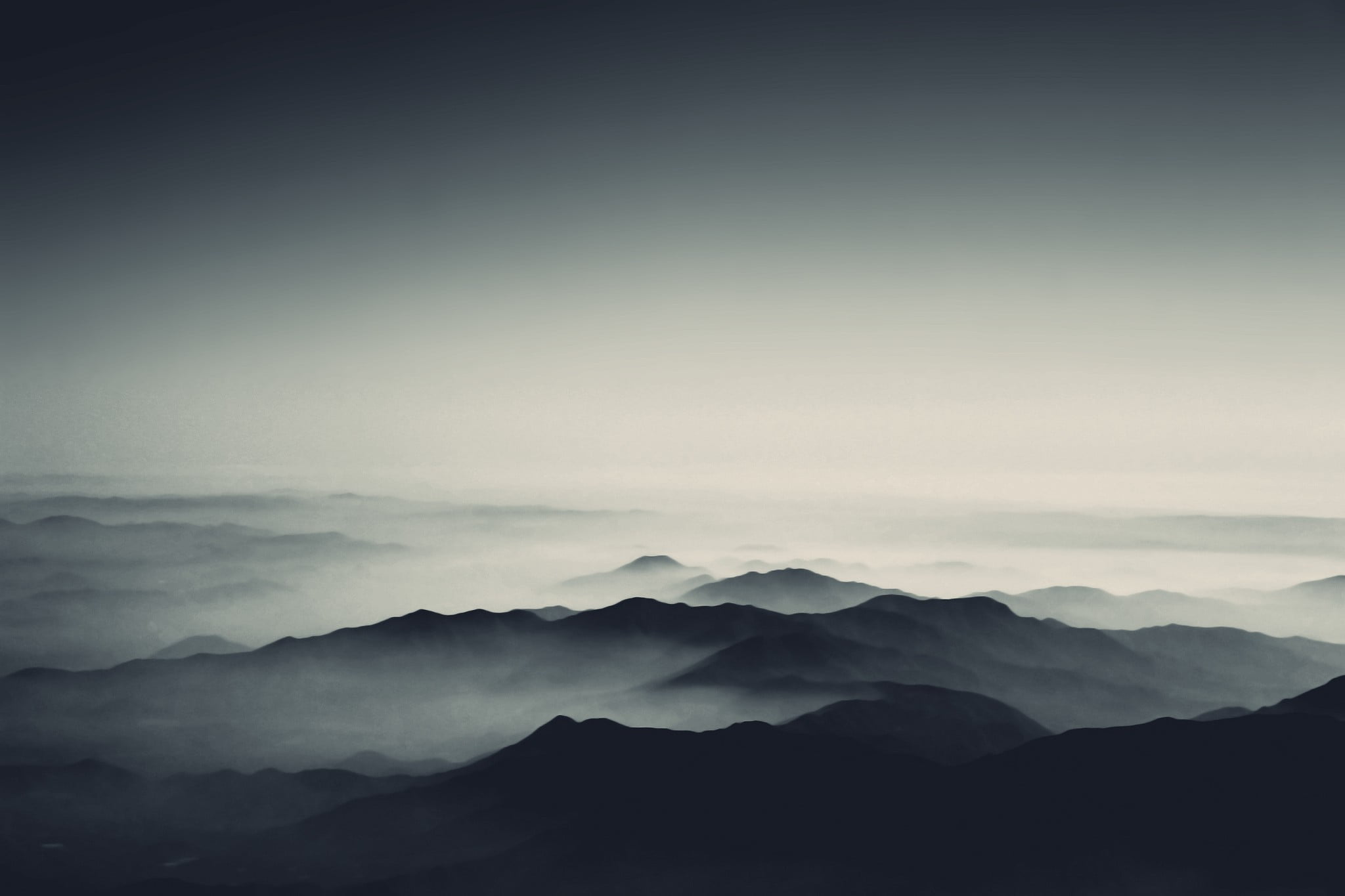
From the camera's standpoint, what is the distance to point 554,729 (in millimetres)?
40406

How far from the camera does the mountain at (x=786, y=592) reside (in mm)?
38406

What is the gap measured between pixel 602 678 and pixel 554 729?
24.8 feet

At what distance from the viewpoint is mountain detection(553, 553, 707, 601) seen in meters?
31.5

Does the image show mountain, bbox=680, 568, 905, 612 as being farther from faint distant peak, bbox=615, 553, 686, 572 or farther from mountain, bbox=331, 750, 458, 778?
mountain, bbox=331, 750, 458, 778

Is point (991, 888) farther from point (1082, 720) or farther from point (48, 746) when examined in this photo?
point (48, 746)

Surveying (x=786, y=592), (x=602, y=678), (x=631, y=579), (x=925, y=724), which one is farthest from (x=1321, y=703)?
(x=602, y=678)

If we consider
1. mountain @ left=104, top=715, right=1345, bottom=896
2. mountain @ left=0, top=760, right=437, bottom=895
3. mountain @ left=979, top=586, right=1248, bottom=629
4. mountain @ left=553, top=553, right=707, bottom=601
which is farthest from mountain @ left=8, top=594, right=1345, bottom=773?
mountain @ left=104, top=715, right=1345, bottom=896

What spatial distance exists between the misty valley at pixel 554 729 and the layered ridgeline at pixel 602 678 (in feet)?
0.64

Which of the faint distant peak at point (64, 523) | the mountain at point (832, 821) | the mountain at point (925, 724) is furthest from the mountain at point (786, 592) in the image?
the faint distant peak at point (64, 523)

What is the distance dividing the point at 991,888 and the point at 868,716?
50.3ft

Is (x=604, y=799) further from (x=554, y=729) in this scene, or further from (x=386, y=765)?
(x=386, y=765)

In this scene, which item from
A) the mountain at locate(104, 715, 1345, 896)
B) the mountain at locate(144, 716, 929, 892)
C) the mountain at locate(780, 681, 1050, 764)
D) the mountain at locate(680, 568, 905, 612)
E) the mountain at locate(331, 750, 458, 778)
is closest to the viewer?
the mountain at locate(104, 715, 1345, 896)

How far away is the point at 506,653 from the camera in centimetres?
3962

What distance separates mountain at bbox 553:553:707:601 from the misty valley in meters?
0.16
